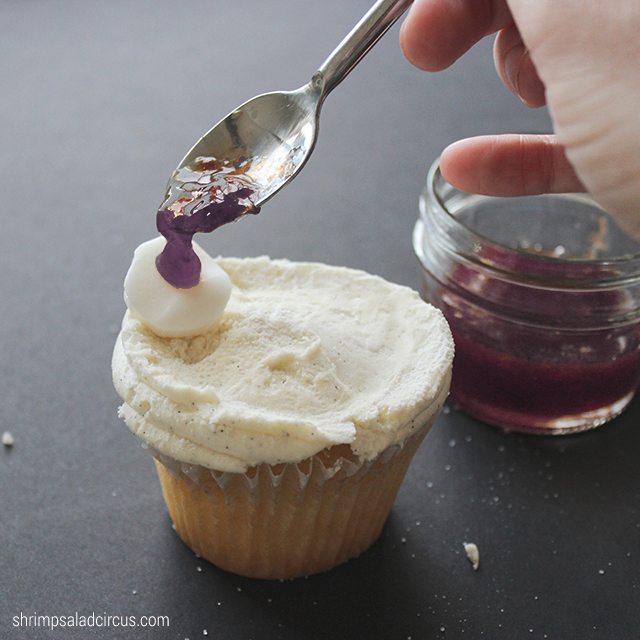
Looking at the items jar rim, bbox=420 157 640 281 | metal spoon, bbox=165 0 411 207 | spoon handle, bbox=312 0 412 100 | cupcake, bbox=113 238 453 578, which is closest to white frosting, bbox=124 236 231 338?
cupcake, bbox=113 238 453 578

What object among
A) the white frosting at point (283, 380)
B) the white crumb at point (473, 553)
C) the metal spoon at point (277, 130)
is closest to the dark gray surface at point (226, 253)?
the white crumb at point (473, 553)

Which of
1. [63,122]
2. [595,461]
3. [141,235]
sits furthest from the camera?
[63,122]

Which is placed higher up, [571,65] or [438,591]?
[571,65]

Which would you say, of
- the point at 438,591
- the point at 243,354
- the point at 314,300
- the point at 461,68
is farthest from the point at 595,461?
the point at 461,68

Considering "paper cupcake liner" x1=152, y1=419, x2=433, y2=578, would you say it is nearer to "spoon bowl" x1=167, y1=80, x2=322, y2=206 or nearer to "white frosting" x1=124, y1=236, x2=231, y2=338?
"white frosting" x1=124, y1=236, x2=231, y2=338

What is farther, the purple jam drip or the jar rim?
the jar rim

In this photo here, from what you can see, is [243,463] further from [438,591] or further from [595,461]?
[595,461]

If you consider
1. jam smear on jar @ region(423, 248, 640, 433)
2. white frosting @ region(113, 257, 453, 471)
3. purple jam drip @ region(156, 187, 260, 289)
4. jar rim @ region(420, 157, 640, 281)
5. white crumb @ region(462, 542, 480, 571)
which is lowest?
white crumb @ region(462, 542, 480, 571)
